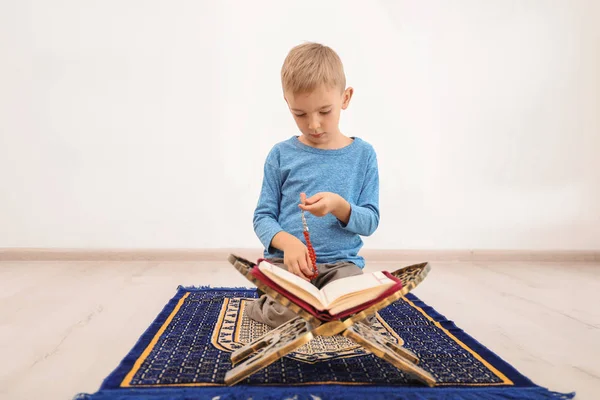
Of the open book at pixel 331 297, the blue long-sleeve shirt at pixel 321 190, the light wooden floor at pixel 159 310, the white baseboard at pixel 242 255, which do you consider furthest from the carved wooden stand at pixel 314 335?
the white baseboard at pixel 242 255

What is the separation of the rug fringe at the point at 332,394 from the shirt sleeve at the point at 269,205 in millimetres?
491

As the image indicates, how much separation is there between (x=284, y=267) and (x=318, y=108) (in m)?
0.46

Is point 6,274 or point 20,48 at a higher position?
point 20,48

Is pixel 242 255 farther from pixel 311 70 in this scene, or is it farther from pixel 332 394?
pixel 332 394

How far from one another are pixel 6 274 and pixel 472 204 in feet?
8.00

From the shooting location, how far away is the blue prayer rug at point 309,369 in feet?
3.23

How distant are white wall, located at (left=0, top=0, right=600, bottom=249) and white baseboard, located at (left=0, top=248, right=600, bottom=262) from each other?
0.05 metres

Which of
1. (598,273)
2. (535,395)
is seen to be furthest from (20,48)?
(598,273)

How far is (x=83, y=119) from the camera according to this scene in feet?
9.11

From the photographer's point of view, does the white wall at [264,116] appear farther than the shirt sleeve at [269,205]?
Yes

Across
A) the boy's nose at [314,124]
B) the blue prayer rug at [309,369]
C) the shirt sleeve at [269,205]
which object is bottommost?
the blue prayer rug at [309,369]

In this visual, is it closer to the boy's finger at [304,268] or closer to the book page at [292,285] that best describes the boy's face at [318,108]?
the boy's finger at [304,268]

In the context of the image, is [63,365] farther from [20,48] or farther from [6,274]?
[20,48]

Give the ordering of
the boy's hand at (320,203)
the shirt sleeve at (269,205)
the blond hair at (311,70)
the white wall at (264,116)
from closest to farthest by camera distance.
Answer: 1. the boy's hand at (320,203)
2. the blond hair at (311,70)
3. the shirt sleeve at (269,205)
4. the white wall at (264,116)
